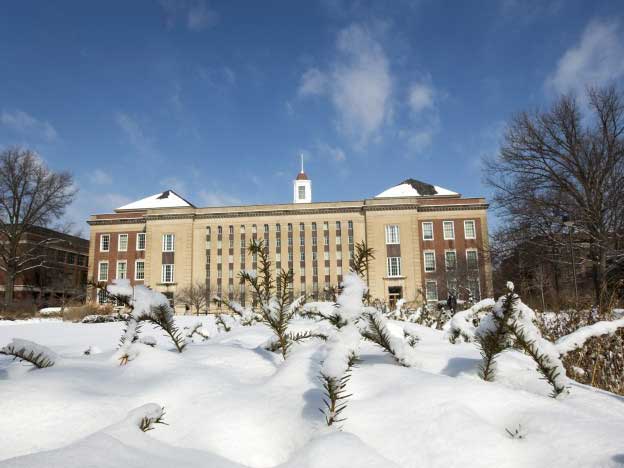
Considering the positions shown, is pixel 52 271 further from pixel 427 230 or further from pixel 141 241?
pixel 427 230

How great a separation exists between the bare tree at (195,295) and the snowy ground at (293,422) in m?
43.5

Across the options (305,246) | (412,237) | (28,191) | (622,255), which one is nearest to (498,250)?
(622,255)

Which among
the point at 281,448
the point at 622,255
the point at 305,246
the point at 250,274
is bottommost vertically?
the point at 281,448

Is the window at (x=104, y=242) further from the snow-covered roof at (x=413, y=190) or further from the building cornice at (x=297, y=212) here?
the snow-covered roof at (x=413, y=190)

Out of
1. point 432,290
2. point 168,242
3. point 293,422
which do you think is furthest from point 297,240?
point 293,422

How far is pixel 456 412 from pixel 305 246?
47.5 meters

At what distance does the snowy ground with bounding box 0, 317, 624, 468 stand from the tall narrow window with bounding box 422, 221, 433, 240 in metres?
46.6

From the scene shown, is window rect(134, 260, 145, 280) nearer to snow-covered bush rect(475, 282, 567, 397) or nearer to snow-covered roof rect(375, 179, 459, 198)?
snow-covered roof rect(375, 179, 459, 198)

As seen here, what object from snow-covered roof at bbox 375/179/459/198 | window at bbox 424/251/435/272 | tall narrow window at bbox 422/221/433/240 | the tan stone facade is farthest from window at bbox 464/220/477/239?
snow-covered roof at bbox 375/179/459/198

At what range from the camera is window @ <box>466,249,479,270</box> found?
3938 centimetres

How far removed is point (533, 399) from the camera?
1295mm

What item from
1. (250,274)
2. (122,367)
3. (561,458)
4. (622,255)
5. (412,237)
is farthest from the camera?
(412,237)

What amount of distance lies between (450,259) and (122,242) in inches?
1580

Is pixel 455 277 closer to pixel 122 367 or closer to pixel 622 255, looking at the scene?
pixel 622 255
